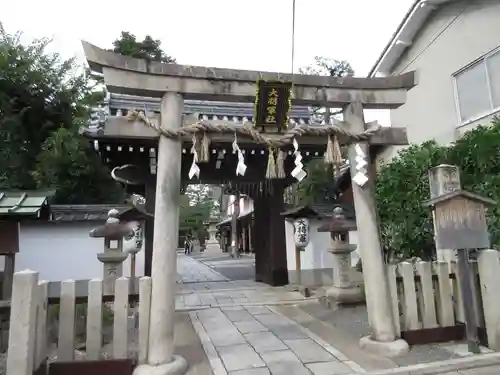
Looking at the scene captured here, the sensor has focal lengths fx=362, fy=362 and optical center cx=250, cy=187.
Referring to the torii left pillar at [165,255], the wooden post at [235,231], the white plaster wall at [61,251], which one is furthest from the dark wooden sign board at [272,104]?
the wooden post at [235,231]

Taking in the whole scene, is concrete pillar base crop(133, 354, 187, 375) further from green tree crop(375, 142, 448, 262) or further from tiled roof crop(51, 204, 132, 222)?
tiled roof crop(51, 204, 132, 222)

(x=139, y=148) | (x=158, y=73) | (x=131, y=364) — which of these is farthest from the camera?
(x=139, y=148)

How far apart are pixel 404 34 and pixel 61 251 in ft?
38.1

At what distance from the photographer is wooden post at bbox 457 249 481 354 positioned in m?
4.38

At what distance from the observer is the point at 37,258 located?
9.65 m

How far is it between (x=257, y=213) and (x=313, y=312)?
5.00 m

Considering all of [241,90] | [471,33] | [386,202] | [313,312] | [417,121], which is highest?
[471,33]

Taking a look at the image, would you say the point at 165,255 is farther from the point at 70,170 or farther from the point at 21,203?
the point at 70,170

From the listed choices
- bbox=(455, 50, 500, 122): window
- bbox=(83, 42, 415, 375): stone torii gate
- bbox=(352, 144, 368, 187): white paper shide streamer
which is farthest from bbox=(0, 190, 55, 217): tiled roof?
bbox=(455, 50, 500, 122): window

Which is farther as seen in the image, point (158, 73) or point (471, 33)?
point (471, 33)

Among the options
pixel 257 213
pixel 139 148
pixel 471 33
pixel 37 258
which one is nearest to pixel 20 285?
pixel 139 148

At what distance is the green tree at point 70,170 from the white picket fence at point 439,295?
36.4ft

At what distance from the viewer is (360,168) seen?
4840mm

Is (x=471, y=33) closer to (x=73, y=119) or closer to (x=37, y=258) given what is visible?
(x=37, y=258)
